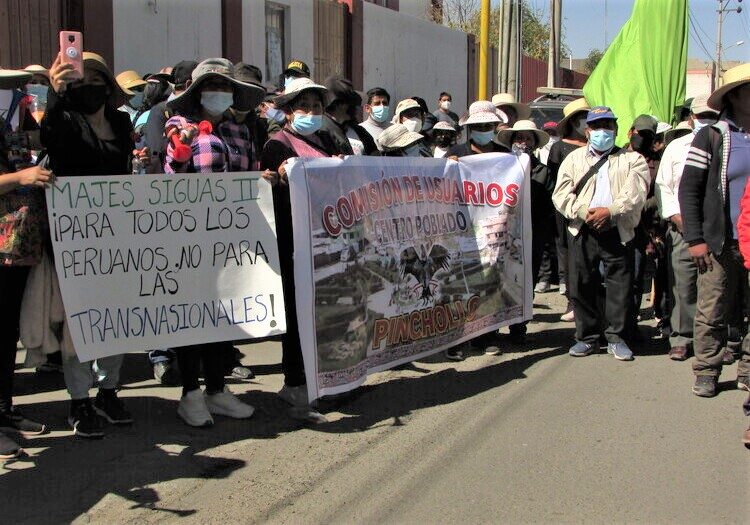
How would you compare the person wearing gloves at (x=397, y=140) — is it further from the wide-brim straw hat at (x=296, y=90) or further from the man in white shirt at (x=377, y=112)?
the man in white shirt at (x=377, y=112)

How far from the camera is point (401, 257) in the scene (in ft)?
19.9

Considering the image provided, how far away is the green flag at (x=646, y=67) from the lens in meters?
9.95

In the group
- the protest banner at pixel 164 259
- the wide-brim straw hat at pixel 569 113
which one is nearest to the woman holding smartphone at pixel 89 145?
the protest banner at pixel 164 259

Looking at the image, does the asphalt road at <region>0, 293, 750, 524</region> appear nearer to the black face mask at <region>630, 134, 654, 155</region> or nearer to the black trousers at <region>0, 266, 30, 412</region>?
the black trousers at <region>0, 266, 30, 412</region>

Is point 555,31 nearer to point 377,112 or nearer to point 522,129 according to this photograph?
point 377,112

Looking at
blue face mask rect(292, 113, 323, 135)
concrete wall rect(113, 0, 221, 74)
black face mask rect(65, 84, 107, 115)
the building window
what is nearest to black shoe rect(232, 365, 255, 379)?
blue face mask rect(292, 113, 323, 135)

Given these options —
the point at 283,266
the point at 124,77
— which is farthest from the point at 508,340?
the point at 124,77

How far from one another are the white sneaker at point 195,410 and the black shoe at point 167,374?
896 mm

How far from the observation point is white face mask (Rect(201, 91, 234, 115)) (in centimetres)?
535

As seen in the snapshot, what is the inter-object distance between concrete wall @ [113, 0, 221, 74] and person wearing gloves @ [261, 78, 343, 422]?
8.36m

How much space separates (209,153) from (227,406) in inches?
61.1

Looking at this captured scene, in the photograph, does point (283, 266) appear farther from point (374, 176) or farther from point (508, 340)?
point (508, 340)

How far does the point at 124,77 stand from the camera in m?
9.95

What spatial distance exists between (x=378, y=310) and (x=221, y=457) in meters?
1.54
